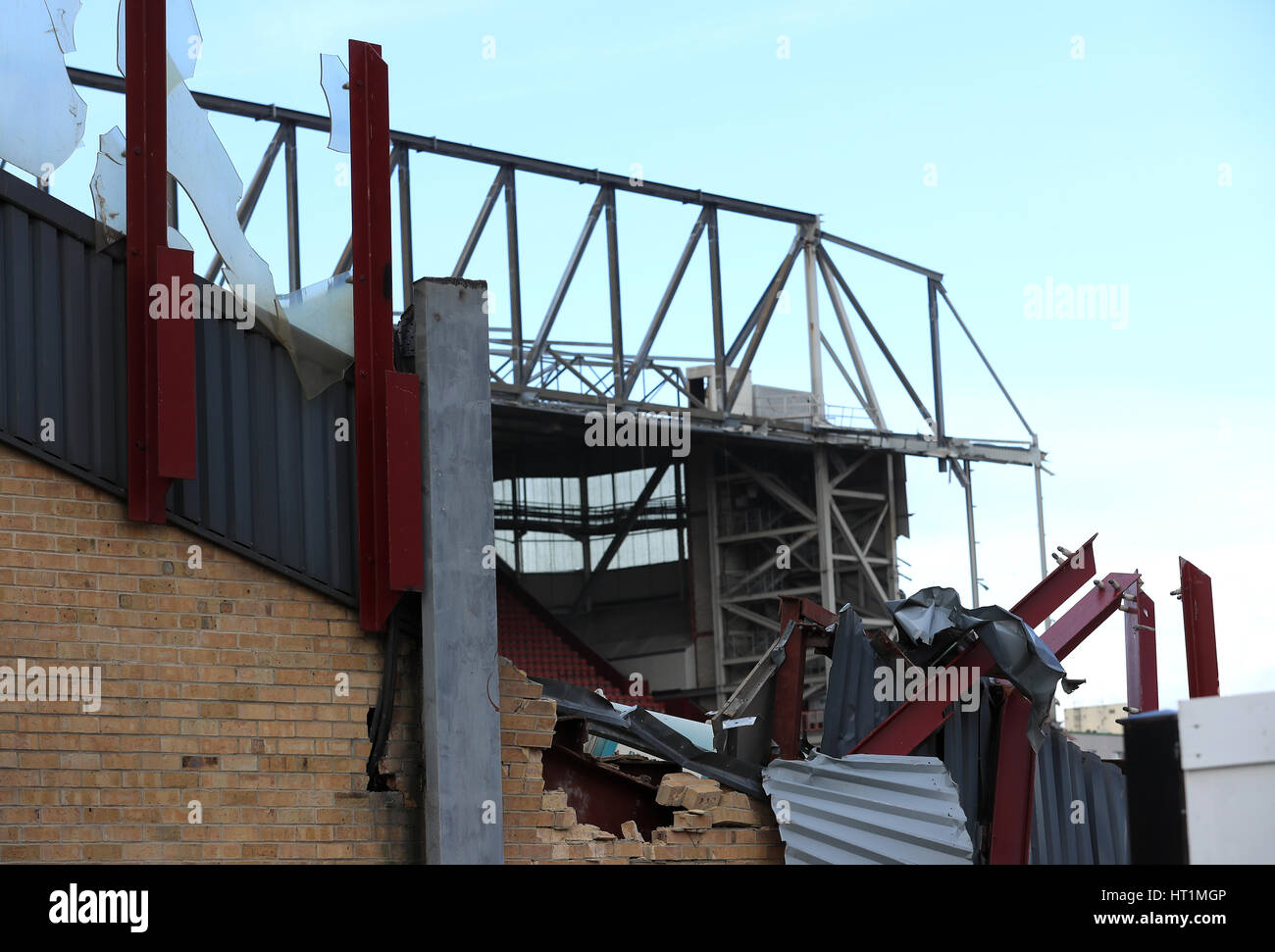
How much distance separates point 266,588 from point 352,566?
453 millimetres

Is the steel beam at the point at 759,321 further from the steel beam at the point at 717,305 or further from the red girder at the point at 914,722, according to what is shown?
the red girder at the point at 914,722

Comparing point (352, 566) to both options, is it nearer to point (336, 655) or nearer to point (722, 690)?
point (336, 655)

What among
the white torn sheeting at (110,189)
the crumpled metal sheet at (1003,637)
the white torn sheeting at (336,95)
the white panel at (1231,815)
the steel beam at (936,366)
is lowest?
the white panel at (1231,815)

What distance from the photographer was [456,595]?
26.8 feet

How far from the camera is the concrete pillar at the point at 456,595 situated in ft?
26.4

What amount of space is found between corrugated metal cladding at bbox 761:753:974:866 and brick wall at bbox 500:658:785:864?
0.58 feet

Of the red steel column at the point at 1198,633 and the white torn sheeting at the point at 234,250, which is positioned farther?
the red steel column at the point at 1198,633

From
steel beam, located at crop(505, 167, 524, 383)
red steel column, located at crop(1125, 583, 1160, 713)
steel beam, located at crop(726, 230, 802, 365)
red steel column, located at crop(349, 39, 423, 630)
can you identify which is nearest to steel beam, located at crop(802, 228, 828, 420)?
steel beam, located at crop(726, 230, 802, 365)

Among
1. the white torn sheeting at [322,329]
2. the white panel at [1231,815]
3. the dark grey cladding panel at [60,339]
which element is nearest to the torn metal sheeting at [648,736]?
the white torn sheeting at [322,329]

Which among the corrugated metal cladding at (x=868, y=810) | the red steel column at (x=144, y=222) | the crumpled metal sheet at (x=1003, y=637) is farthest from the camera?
the crumpled metal sheet at (x=1003, y=637)

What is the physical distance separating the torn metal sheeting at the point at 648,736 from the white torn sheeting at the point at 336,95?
3.38 meters

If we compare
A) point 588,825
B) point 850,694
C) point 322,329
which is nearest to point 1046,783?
point 850,694

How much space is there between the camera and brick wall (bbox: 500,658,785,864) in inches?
331

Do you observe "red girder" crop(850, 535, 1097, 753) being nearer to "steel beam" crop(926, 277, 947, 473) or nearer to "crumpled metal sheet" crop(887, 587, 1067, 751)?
"crumpled metal sheet" crop(887, 587, 1067, 751)
